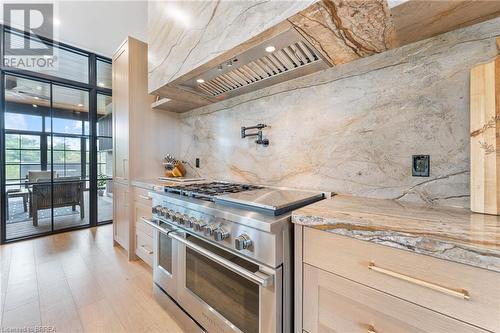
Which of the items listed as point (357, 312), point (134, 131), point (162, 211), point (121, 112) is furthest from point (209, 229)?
point (121, 112)

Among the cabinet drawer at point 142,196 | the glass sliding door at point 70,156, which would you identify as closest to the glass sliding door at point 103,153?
the glass sliding door at point 70,156

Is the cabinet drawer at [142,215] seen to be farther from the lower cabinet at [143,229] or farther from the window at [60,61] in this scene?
the window at [60,61]

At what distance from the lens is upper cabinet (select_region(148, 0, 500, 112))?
867 mm

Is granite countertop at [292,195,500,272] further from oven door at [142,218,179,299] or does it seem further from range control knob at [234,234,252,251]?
oven door at [142,218,179,299]

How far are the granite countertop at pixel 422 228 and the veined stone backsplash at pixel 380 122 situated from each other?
24 centimetres

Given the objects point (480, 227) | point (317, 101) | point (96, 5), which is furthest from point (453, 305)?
point (96, 5)

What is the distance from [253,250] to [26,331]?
168cm

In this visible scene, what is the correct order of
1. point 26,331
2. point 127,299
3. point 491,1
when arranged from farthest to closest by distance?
point 127,299, point 26,331, point 491,1

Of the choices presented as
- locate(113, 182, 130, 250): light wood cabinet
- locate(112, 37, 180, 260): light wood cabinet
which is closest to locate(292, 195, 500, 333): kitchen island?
locate(112, 37, 180, 260): light wood cabinet

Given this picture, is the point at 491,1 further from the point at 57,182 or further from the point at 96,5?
the point at 57,182

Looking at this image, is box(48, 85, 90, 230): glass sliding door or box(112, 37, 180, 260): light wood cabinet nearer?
box(112, 37, 180, 260): light wood cabinet

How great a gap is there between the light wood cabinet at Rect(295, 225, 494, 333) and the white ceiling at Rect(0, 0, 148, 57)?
120 inches

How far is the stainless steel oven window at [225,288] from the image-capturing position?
38.2 inches

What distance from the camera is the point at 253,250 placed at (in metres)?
0.91
